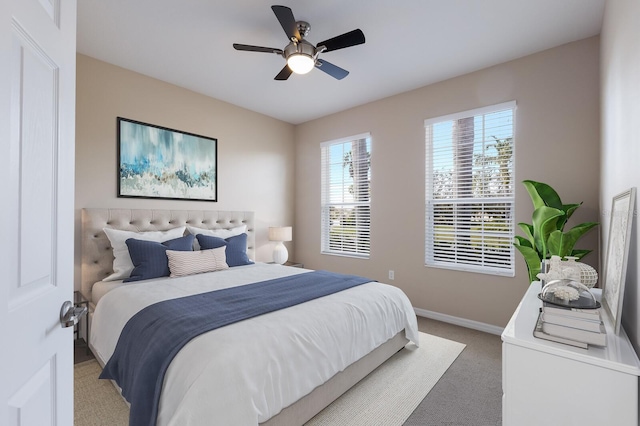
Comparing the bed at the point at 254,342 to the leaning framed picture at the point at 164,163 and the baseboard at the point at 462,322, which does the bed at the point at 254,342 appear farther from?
the baseboard at the point at 462,322

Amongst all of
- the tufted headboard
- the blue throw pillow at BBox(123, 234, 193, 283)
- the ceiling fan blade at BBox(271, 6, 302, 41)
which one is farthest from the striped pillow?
the ceiling fan blade at BBox(271, 6, 302, 41)

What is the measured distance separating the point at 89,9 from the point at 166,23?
1.77 ft

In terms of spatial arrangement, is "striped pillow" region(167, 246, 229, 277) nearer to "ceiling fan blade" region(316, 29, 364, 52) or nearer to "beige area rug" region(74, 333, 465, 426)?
"beige area rug" region(74, 333, 465, 426)

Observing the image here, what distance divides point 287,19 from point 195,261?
2.36 meters

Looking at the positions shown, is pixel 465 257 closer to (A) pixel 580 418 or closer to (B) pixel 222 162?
(A) pixel 580 418

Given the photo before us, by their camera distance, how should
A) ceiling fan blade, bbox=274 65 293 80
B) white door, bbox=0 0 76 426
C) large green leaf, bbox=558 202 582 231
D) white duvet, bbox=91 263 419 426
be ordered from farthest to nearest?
ceiling fan blade, bbox=274 65 293 80, large green leaf, bbox=558 202 582 231, white duvet, bbox=91 263 419 426, white door, bbox=0 0 76 426

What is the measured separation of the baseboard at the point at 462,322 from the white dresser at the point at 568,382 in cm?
220

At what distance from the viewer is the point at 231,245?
363 centimetres

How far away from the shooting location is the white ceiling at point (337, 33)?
232cm

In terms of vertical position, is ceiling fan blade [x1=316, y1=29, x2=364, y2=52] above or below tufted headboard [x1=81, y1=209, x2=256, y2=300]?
above

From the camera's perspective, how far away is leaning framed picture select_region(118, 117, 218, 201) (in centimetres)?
331

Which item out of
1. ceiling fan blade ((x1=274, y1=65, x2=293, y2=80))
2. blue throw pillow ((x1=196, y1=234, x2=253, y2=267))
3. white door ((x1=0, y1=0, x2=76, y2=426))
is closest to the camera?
white door ((x1=0, y1=0, x2=76, y2=426))

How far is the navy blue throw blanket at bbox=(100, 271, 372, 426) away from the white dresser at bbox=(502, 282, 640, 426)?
1.34 meters

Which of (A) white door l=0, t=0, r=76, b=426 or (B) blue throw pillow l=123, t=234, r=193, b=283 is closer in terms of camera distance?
(A) white door l=0, t=0, r=76, b=426
